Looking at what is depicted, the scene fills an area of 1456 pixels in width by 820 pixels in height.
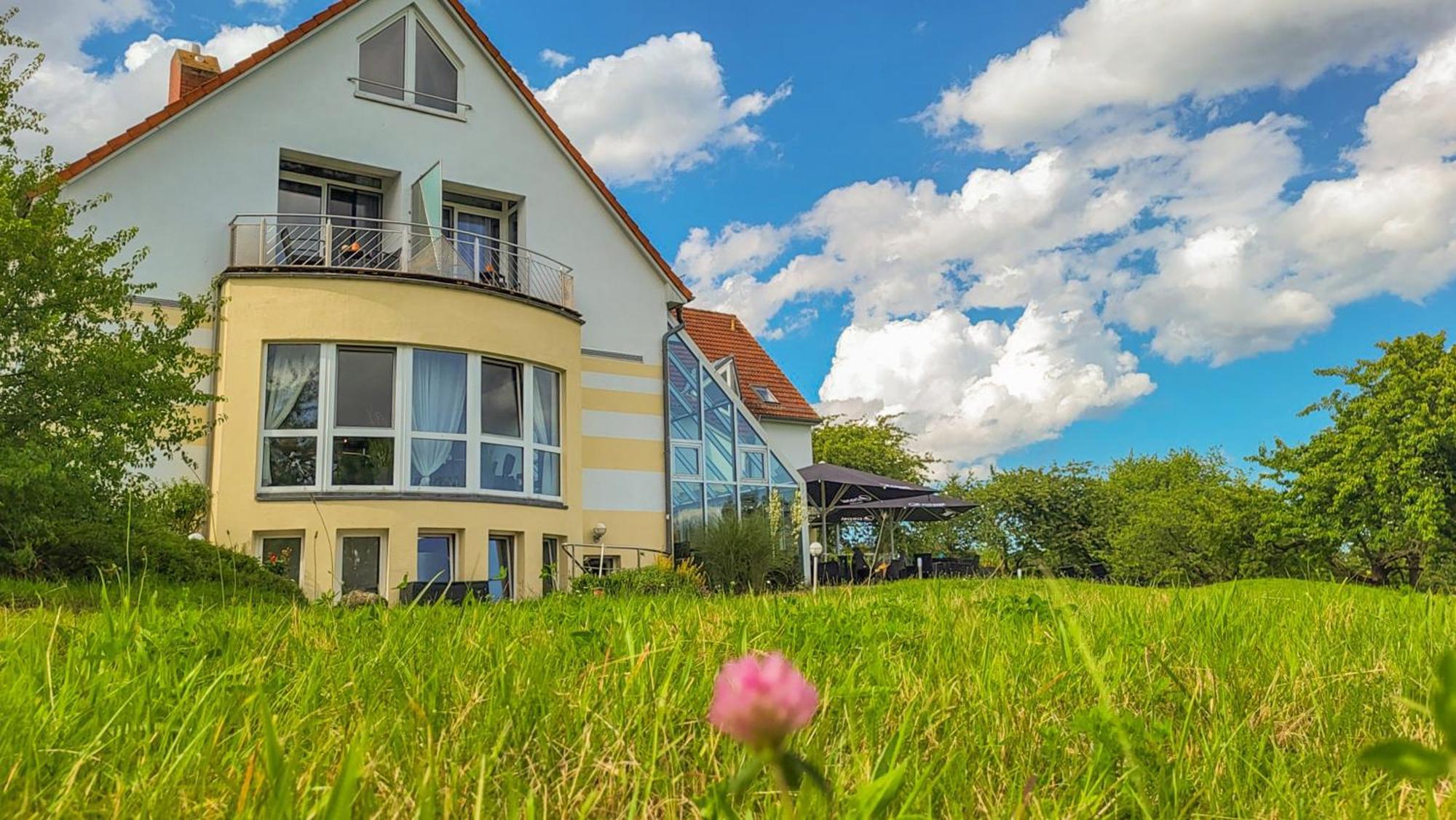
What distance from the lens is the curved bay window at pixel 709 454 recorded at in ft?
59.6

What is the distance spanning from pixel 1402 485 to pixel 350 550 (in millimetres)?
25127

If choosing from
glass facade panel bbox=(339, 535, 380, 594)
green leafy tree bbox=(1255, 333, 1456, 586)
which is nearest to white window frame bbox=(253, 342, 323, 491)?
glass facade panel bbox=(339, 535, 380, 594)

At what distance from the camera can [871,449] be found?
45.7 m

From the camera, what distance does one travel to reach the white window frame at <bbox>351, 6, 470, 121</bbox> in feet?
52.9

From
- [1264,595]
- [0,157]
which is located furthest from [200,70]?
[1264,595]

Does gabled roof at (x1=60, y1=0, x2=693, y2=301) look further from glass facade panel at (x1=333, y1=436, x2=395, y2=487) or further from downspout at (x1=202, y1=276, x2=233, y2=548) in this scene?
glass facade panel at (x1=333, y1=436, x2=395, y2=487)

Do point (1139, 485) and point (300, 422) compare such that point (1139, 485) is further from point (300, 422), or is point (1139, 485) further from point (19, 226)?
point (19, 226)

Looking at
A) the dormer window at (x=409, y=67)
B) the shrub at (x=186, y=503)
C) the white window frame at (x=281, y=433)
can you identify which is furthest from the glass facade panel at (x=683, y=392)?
the shrub at (x=186, y=503)

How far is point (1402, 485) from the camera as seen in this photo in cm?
2611

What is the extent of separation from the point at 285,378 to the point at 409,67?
5808 millimetres

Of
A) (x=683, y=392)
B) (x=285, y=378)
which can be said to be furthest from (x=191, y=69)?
(x=683, y=392)

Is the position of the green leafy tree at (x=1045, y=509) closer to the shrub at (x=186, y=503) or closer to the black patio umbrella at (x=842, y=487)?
the black patio umbrella at (x=842, y=487)

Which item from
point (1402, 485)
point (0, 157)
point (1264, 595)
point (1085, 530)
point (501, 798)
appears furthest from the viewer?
point (1085, 530)

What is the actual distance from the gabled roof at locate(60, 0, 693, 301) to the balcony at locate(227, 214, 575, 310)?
5.31 ft
